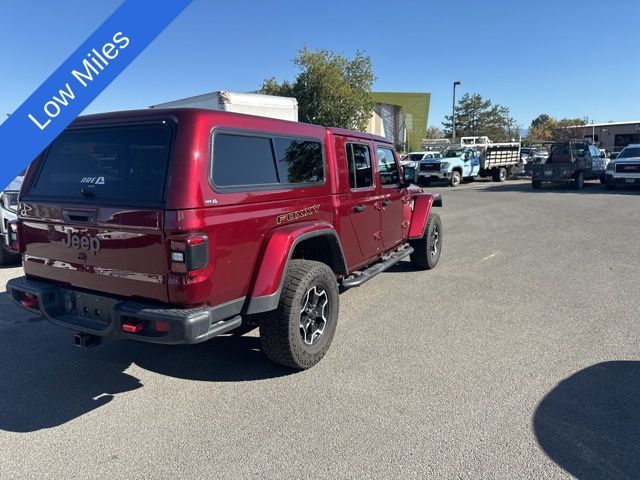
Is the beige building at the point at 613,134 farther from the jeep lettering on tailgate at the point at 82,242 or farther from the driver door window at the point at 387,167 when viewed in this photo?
the jeep lettering on tailgate at the point at 82,242

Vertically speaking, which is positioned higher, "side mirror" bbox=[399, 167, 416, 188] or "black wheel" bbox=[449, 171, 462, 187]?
"side mirror" bbox=[399, 167, 416, 188]

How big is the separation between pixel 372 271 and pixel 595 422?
255 cm

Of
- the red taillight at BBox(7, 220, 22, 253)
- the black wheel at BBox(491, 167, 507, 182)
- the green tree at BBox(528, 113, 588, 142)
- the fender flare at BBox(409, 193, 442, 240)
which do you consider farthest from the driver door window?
the green tree at BBox(528, 113, 588, 142)

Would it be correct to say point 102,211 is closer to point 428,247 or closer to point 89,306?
point 89,306

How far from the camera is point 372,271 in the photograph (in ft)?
16.8

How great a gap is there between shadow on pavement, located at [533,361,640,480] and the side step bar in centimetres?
201

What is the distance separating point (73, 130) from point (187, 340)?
194cm

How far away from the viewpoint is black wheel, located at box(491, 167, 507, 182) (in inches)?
1088

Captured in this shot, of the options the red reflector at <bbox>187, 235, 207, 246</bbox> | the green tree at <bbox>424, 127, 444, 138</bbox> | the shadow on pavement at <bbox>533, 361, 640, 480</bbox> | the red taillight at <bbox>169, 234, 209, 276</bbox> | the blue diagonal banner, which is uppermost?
the green tree at <bbox>424, 127, 444, 138</bbox>

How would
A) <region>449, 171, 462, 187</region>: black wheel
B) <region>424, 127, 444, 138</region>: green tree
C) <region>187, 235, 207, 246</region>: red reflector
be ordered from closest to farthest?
<region>187, 235, 207, 246</region>: red reflector, <region>449, 171, 462, 187</region>: black wheel, <region>424, 127, 444, 138</region>: green tree

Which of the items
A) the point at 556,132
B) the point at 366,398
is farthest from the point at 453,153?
the point at 556,132

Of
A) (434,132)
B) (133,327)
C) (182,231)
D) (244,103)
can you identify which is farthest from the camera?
(434,132)

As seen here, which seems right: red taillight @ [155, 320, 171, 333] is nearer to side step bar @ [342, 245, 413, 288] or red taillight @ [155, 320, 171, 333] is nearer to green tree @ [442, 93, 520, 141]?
side step bar @ [342, 245, 413, 288]

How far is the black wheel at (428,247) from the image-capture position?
22.4ft
